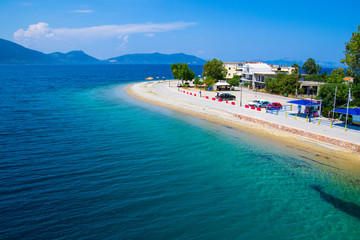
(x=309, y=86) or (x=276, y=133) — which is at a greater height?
(x=309, y=86)

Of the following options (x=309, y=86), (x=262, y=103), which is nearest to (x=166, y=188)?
(x=262, y=103)

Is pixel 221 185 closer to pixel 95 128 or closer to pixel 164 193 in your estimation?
pixel 164 193

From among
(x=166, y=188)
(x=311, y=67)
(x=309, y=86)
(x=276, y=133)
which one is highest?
(x=311, y=67)

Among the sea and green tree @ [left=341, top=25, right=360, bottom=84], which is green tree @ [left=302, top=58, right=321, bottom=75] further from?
the sea

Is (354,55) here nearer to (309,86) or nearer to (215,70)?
(309,86)

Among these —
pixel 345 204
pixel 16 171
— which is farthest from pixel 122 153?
pixel 345 204

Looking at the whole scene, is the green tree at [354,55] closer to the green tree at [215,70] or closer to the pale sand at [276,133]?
the pale sand at [276,133]

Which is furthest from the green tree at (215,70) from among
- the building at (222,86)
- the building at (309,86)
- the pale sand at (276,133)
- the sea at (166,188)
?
the sea at (166,188)
